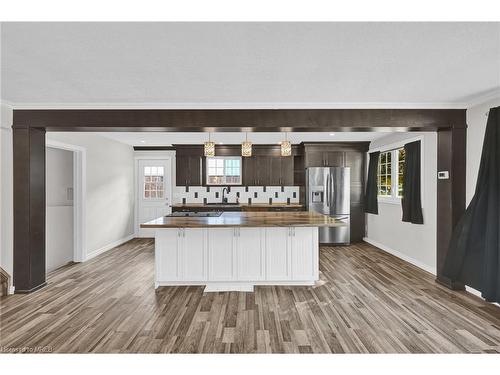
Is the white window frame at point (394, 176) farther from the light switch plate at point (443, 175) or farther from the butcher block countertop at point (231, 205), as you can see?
the butcher block countertop at point (231, 205)

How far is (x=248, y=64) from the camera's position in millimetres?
2410

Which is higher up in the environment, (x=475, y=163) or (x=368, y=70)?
(x=368, y=70)

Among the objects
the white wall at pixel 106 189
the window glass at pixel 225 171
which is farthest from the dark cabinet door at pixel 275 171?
the white wall at pixel 106 189

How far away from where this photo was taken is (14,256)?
354cm

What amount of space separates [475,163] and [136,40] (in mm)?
4057

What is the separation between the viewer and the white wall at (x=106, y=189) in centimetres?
513


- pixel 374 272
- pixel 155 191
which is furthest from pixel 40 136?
pixel 374 272

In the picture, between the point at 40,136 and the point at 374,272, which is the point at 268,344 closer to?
the point at 374,272

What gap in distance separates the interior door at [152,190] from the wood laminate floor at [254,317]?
2928mm

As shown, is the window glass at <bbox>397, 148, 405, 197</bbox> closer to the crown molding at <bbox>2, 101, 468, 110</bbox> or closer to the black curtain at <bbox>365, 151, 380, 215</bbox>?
the black curtain at <bbox>365, 151, 380, 215</bbox>

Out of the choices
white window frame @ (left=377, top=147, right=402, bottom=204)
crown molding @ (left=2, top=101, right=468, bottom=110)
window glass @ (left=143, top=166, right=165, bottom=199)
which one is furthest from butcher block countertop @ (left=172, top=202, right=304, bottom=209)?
crown molding @ (left=2, top=101, right=468, bottom=110)

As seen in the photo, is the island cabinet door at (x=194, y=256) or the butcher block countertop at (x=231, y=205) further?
the butcher block countertop at (x=231, y=205)

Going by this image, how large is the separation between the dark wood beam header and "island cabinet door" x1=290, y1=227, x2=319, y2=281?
142cm

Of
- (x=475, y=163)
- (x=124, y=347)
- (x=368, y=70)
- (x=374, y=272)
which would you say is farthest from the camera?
(x=374, y=272)
